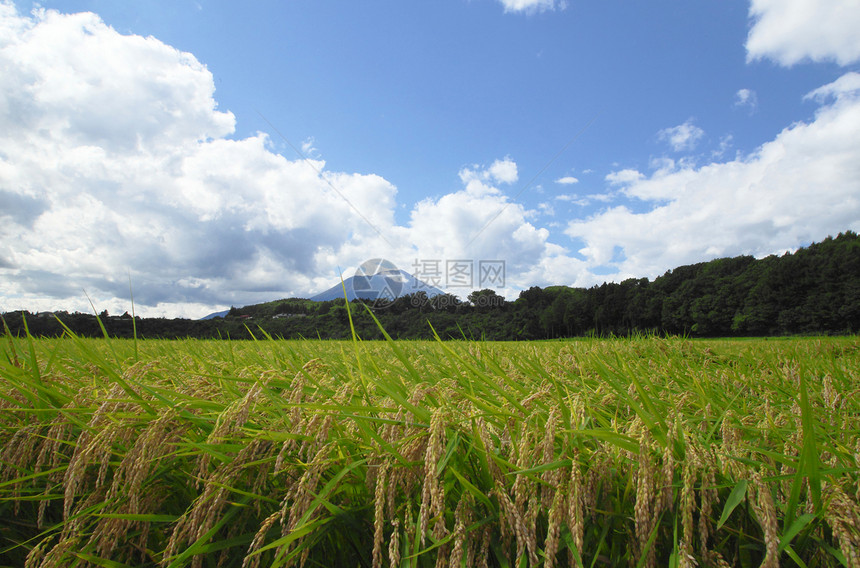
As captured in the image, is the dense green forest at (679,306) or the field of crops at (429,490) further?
the dense green forest at (679,306)

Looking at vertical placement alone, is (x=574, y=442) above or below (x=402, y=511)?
above

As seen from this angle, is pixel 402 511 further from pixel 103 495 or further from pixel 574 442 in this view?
pixel 103 495

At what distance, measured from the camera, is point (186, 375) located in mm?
2824

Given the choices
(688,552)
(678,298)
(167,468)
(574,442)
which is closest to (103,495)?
(167,468)

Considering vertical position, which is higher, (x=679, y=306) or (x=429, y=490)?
(x=679, y=306)

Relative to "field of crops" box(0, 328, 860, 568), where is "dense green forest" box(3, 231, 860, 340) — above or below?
above

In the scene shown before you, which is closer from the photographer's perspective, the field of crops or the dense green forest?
the field of crops

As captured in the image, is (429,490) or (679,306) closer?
(429,490)

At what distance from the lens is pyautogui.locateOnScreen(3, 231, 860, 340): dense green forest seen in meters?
22.7

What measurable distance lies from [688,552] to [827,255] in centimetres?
5160

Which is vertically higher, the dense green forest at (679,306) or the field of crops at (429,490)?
the dense green forest at (679,306)

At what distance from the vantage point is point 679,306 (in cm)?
4422

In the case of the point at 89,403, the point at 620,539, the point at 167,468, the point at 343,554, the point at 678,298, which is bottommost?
the point at 343,554

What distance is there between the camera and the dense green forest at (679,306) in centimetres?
2266
